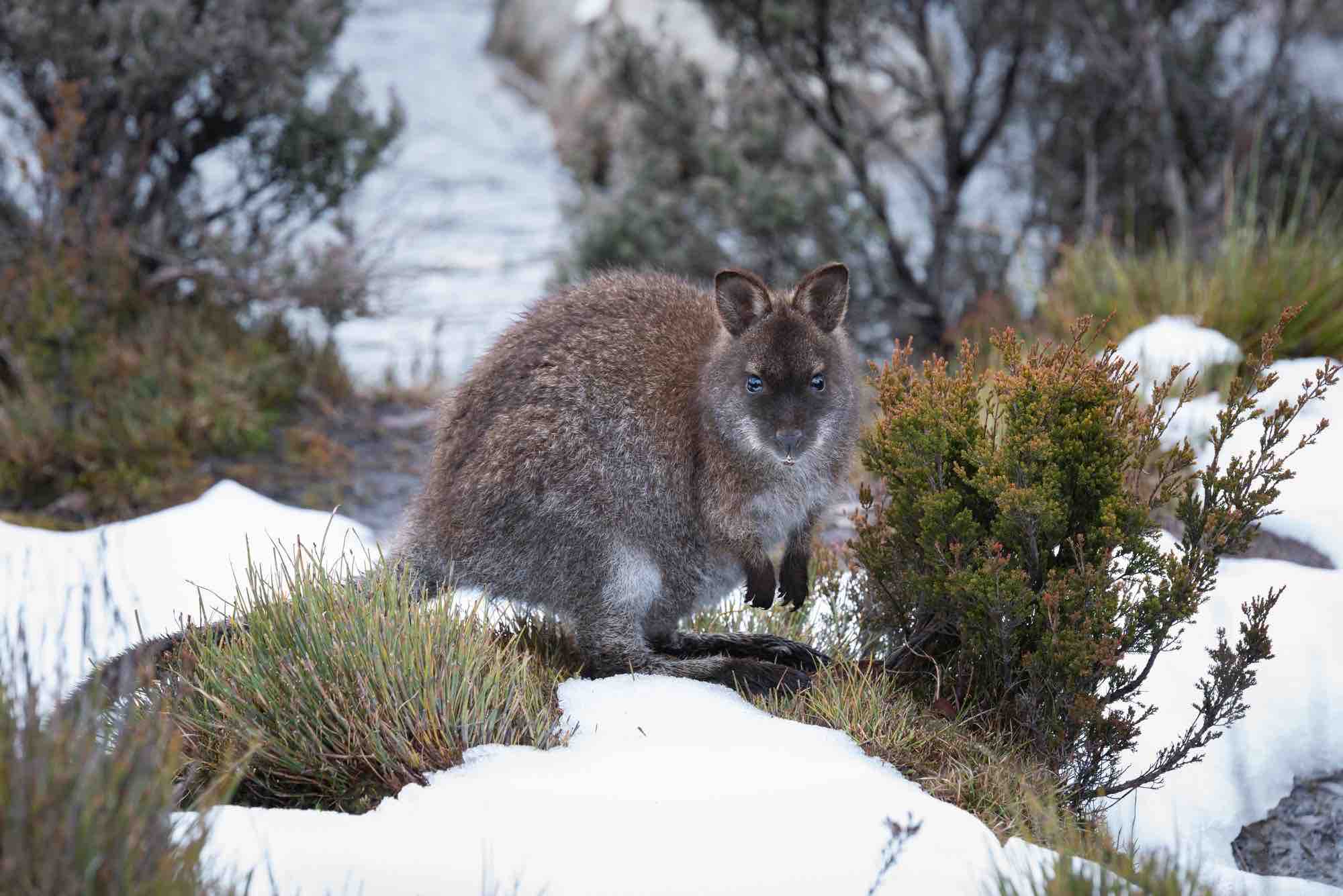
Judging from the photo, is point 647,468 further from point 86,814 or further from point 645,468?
point 86,814

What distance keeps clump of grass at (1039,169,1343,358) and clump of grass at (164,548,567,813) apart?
4.91 metres

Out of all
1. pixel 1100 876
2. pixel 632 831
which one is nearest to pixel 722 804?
pixel 632 831

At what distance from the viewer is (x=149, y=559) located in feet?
20.5

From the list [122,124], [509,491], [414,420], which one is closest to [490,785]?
[509,491]

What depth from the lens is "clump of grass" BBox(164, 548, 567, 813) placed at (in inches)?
145

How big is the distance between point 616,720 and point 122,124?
22.9ft

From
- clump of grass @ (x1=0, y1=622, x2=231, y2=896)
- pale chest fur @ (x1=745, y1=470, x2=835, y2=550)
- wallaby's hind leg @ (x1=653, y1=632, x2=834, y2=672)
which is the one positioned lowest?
wallaby's hind leg @ (x1=653, y1=632, x2=834, y2=672)

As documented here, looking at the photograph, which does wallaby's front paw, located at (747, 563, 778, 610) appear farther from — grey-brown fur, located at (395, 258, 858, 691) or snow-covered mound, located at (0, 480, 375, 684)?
snow-covered mound, located at (0, 480, 375, 684)

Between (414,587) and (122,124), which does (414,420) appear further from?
(414,587)

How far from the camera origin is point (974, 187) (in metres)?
15.4

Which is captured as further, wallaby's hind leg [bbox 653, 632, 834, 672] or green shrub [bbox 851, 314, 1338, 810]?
wallaby's hind leg [bbox 653, 632, 834, 672]

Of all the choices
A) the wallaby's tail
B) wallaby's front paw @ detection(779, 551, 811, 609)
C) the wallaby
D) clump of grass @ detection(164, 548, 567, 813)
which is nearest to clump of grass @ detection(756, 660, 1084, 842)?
the wallaby

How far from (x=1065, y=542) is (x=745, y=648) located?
54.5 inches

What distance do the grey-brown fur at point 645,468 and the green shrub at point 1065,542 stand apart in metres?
0.43
